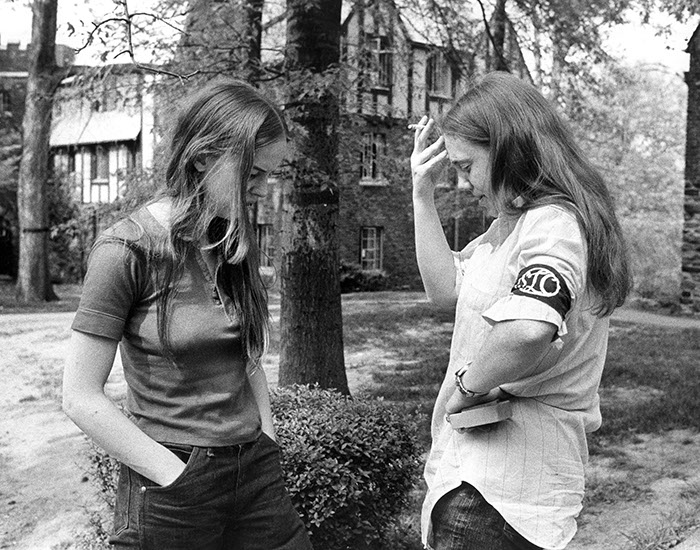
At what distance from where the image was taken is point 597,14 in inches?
442

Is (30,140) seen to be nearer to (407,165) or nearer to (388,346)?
(388,346)

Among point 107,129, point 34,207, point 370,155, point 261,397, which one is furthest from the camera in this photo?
point 107,129

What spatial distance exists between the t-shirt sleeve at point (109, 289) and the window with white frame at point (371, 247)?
27.8m

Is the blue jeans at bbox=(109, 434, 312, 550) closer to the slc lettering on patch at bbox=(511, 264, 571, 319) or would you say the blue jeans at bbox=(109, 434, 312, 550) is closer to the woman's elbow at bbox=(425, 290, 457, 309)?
the woman's elbow at bbox=(425, 290, 457, 309)

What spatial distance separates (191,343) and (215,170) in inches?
17.1

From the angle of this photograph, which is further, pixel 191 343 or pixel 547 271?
pixel 191 343

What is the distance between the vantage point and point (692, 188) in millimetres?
19031

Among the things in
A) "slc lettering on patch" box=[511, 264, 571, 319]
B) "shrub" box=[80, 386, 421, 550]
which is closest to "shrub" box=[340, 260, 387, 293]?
"shrub" box=[80, 386, 421, 550]

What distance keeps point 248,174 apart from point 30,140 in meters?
20.2

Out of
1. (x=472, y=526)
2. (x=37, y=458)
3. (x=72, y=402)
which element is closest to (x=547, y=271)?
(x=472, y=526)

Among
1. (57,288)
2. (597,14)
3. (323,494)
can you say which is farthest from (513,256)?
(57,288)

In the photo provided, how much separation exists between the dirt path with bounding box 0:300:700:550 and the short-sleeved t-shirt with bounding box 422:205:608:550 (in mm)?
3124

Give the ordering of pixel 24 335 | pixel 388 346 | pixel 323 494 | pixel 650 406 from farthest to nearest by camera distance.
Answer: pixel 24 335
pixel 388 346
pixel 650 406
pixel 323 494

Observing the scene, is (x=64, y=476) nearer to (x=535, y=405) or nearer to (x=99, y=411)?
(x=99, y=411)
